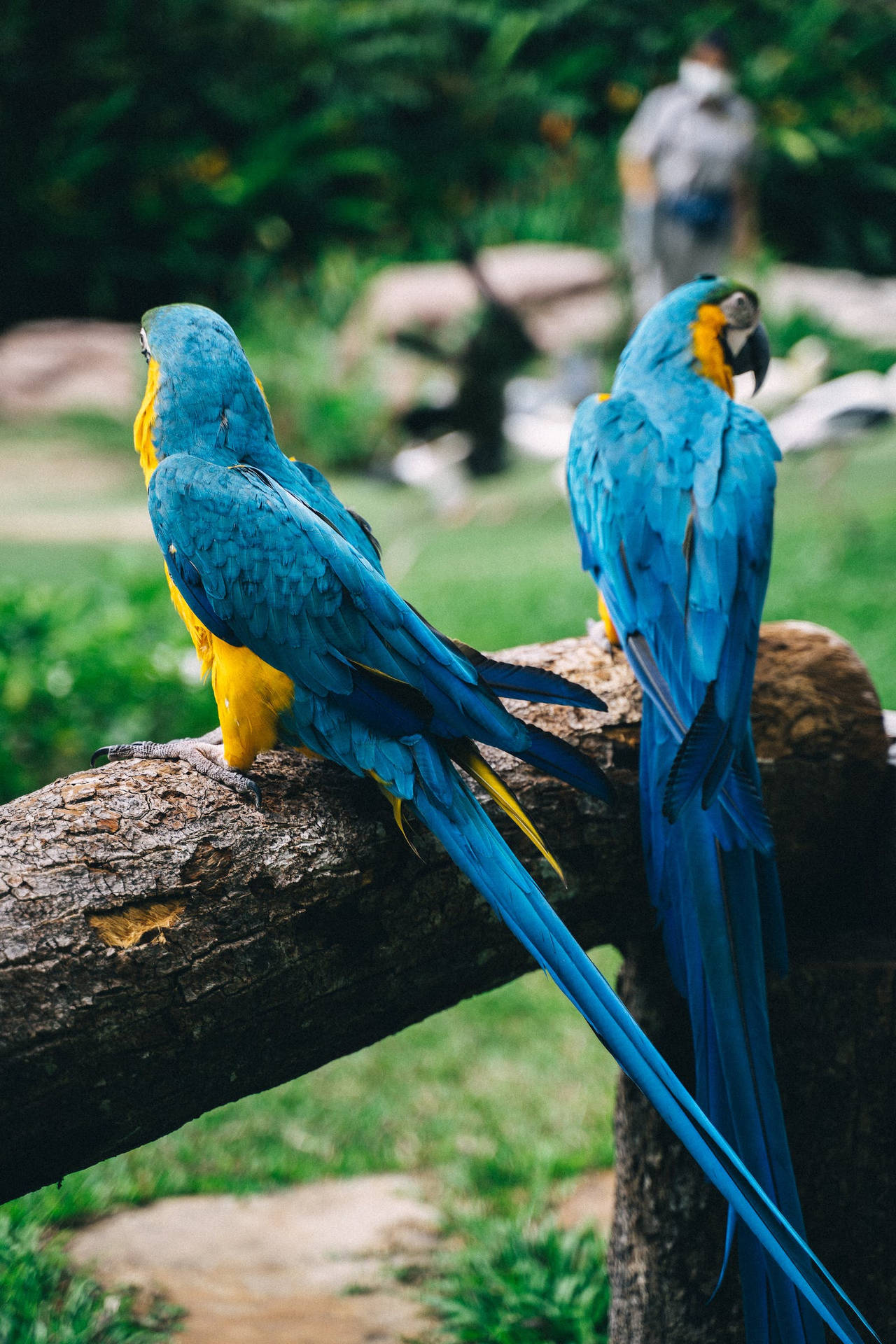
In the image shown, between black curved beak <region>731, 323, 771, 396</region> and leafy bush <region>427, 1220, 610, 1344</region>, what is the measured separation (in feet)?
5.24

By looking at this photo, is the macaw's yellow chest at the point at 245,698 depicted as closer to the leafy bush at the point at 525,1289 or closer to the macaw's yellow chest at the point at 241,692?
the macaw's yellow chest at the point at 241,692

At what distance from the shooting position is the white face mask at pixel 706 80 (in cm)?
596

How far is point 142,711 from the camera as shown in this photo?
2814 millimetres

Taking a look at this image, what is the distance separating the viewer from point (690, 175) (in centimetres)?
604

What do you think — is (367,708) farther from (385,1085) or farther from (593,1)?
(593,1)

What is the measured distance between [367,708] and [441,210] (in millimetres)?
9234

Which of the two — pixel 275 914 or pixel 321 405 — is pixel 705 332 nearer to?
pixel 275 914

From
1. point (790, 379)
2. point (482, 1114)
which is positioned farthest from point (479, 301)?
point (482, 1114)

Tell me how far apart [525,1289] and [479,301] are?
6.49 meters

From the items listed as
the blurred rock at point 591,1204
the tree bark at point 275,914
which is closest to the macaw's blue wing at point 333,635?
the tree bark at point 275,914

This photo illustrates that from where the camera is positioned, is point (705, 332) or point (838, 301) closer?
point (705, 332)

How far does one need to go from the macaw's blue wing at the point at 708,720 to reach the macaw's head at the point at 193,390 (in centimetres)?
54

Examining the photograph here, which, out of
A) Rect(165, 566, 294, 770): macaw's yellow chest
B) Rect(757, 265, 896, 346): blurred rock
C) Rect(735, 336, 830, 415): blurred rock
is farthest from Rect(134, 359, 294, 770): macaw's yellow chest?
Rect(757, 265, 896, 346): blurred rock

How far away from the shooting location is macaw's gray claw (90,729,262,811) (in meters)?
1.22
